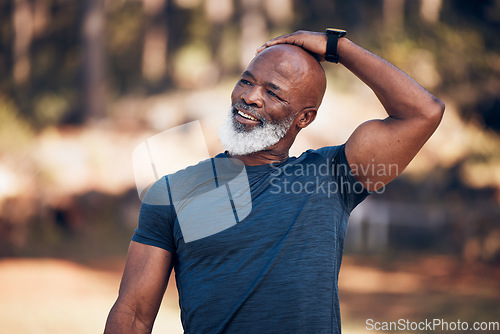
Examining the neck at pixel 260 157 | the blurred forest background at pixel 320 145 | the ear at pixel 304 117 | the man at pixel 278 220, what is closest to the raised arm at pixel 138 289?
the man at pixel 278 220

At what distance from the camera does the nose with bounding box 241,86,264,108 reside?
262 centimetres

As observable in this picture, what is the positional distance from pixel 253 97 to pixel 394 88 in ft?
2.00

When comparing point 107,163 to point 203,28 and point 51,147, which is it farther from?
point 203,28

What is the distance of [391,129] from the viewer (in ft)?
8.29

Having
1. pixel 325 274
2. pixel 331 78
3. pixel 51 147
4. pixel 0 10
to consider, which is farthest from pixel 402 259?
pixel 0 10

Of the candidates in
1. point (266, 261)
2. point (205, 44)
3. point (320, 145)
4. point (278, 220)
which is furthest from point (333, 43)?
point (205, 44)

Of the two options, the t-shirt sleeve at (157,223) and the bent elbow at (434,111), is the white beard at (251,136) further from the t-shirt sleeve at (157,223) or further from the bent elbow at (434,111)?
the bent elbow at (434,111)

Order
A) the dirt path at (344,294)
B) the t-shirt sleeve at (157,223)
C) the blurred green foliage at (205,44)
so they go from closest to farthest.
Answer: the t-shirt sleeve at (157,223) < the dirt path at (344,294) < the blurred green foliage at (205,44)

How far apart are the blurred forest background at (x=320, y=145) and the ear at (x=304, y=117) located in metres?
5.59

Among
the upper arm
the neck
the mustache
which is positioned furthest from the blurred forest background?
the upper arm

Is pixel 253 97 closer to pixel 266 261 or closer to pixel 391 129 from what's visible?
pixel 391 129

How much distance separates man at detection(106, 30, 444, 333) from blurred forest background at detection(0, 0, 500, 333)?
221 inches

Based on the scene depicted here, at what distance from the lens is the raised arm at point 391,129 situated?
2508 mm

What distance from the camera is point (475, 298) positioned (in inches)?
389
